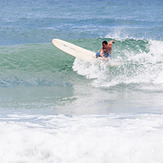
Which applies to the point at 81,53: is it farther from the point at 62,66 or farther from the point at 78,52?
the point at 62,66

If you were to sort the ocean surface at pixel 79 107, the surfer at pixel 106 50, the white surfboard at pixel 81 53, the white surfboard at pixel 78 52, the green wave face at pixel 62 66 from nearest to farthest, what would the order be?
the ocean surface at pixel 79 107 → the green wave face at pixel 62 66 → the surfer at pixel 106 50 → the white surfboard at pixel 81 53 → the white surfboard at pixel 78 52

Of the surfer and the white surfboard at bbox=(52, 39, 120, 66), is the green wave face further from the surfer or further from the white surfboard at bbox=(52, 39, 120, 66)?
the surfer

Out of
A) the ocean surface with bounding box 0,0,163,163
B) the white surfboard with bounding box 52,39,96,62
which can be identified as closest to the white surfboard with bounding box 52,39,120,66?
the white surfboard with bounding box 52,39,96,62

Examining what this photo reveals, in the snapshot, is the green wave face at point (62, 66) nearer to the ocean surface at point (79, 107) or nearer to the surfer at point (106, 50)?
the ocean surface at point (79, 107)

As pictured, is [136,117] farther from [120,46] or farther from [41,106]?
[120,46]

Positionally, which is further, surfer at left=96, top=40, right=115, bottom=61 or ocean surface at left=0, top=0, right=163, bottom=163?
surfer at left=96, top=40, right=115, bottom=61

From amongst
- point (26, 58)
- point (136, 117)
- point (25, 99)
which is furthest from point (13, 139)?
point (26, 58)

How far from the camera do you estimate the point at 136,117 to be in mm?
4266

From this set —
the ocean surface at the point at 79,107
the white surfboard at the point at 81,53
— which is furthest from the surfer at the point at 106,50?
the ocean surface at the point at 79,107

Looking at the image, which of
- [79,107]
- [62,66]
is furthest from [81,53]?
[79,107]

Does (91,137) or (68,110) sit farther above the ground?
(91,137)

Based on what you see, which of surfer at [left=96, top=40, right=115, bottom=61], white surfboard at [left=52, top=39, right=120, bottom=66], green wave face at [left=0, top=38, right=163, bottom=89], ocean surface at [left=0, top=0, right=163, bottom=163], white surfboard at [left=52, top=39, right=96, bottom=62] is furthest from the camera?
white surfboard at [left=52, top=39, right=96, bottom=62]

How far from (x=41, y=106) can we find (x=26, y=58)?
7.17m

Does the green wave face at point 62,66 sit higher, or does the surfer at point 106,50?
the surfer at point 106,50
